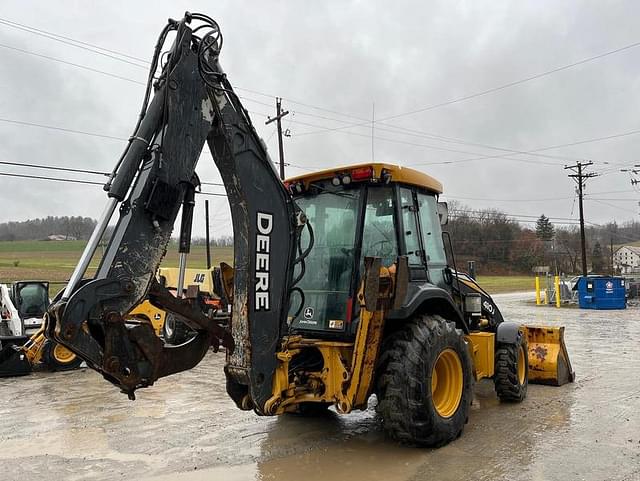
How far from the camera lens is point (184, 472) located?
466 centimetres

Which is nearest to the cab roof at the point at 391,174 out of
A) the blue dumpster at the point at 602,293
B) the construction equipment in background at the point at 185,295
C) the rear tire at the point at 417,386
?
the rear tire at the point at 417,386

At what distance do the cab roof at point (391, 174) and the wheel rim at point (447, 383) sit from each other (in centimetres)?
172

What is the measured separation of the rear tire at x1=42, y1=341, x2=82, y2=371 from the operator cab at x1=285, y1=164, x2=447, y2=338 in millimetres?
6632

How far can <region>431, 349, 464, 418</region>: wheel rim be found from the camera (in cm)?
534

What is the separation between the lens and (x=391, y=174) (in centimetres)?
536

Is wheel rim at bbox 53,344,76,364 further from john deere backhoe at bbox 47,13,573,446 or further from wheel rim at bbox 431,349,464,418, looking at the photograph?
wheel rim at bbox 431,349,464,418

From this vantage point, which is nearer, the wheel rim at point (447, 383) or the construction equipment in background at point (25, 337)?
the wheel rim at point (447, 383)

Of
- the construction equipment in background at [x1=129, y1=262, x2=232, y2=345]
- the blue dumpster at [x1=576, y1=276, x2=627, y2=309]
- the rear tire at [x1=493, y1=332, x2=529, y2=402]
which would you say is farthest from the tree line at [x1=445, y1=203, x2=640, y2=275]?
the rear tire at [x1=493, y1=332, x2=529, y2=402]

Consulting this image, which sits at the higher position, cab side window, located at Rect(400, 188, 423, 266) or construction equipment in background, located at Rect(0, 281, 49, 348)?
cab side window, located at Rect(400, 188, 423, 266)

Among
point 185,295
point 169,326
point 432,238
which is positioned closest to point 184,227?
point 432,238

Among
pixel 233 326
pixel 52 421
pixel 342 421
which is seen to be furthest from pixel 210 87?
pixel 52 421

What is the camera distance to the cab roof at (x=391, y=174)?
533cm

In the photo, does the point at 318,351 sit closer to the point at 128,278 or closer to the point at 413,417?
the point at 413,417

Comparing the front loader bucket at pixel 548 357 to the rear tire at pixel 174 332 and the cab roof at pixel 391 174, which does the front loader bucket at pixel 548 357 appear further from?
the rear tire at pixel 174 332
